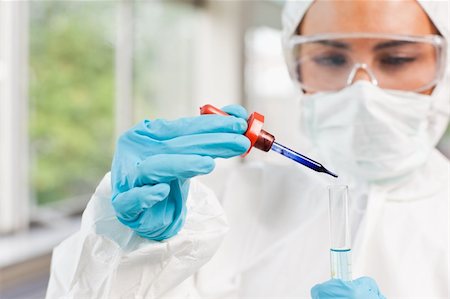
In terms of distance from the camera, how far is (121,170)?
2.76 feet

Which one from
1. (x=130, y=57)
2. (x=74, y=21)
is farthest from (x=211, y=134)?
(x=130, y=57)

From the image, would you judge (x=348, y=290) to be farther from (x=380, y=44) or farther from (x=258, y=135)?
(x=380, y=44)

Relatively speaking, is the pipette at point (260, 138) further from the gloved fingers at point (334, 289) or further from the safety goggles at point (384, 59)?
the safety goggles at point (384, 59)

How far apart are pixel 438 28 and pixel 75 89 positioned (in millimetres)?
1964

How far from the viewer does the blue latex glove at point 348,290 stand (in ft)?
2.68

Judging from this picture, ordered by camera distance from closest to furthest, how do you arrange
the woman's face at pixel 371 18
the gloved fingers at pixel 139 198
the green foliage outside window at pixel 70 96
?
1. the gloved fingers at pixel 139 198
2. the woman's face at pixel 371 18
3. the green foliage outside window at pixel 70 96

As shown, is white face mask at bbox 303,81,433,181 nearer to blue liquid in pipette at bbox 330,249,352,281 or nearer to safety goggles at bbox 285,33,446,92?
safety goggles at bbox 285,33,446,92

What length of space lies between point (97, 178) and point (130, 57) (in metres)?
0.72

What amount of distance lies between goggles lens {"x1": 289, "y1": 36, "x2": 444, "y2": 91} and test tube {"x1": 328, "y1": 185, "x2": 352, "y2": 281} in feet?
1.18

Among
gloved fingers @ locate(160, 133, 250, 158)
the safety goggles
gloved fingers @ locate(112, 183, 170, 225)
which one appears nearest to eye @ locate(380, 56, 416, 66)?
the safety goggles

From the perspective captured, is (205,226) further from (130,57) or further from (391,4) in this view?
(130,57)

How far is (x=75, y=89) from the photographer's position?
2.72 m

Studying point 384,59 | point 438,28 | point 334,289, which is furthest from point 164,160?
point 438,28

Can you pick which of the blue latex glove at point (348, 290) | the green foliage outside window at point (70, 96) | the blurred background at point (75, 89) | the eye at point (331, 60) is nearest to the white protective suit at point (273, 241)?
the eye at point (331, 60)
